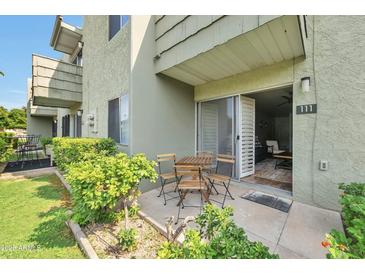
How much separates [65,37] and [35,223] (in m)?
10.5

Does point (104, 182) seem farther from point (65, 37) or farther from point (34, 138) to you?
point (34, 138)

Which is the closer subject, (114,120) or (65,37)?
(114,120)

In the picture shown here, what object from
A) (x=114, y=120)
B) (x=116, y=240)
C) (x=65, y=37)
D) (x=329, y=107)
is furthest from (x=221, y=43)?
(x=65, y=37)

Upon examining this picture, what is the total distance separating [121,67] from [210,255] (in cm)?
517

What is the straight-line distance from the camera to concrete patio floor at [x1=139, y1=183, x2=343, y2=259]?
233 centimetres

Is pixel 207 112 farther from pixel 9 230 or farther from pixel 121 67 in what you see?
pixel 9 230

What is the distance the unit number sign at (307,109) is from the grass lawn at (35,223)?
4.70 metres

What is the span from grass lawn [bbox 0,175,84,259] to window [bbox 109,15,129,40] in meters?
5.13

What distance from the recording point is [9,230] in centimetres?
282

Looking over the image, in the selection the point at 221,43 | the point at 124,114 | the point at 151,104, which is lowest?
the point at 124,114

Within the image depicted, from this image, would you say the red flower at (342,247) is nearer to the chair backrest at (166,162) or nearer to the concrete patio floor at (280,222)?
the concrete patio floor at (280,222)

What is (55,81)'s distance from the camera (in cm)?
769

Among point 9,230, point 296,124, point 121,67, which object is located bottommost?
point 9,230
